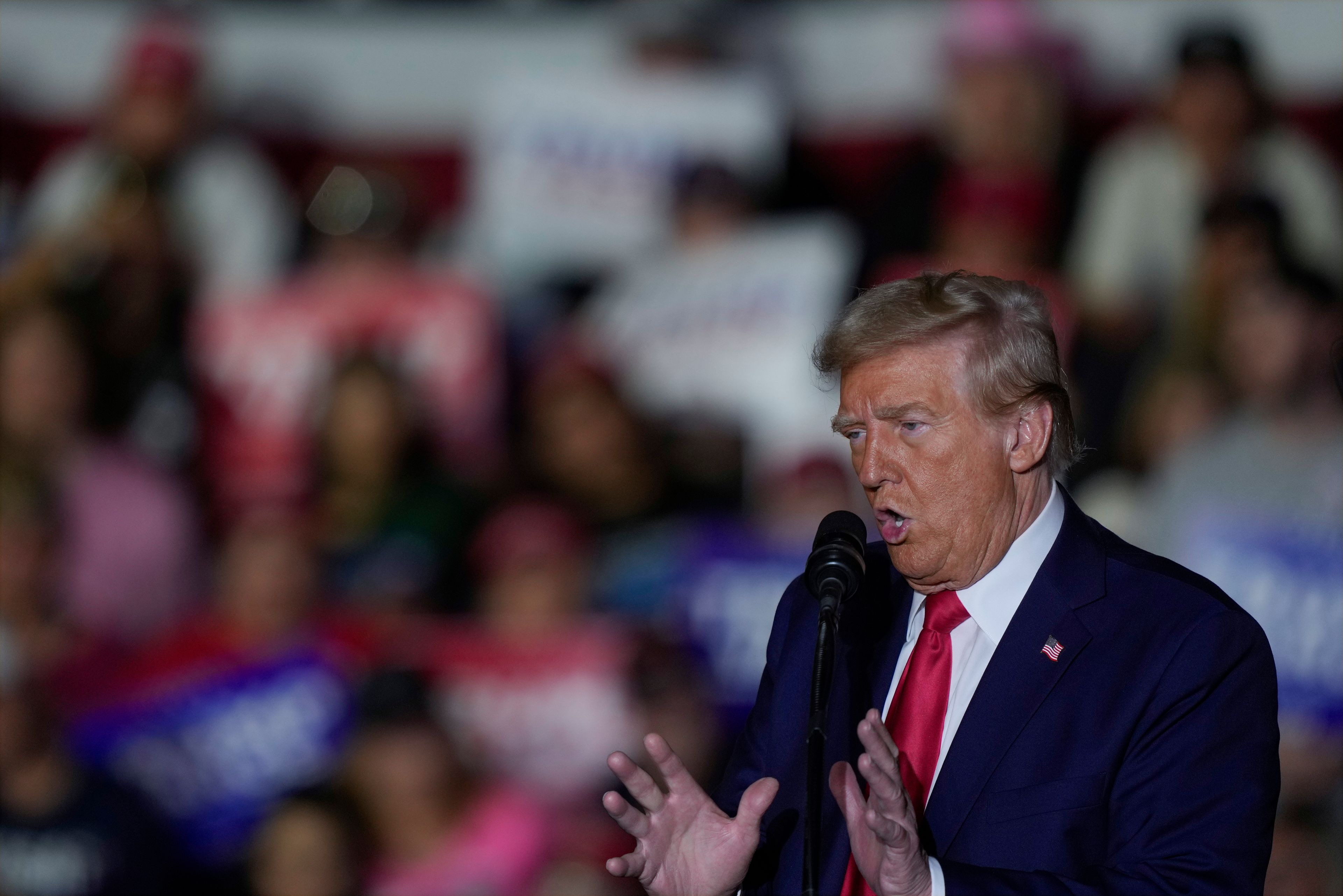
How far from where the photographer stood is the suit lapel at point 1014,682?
231 cm

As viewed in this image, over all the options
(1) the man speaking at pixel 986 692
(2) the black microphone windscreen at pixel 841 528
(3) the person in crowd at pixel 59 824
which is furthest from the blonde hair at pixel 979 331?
(3) the person in crowd at pixel 59 824

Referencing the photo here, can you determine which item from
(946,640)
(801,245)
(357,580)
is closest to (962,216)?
(801,245)

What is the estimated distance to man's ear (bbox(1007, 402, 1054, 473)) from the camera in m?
2.43

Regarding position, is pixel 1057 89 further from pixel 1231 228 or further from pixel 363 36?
pixel 363 36

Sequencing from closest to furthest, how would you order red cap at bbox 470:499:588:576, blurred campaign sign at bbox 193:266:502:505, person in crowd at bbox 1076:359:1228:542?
1. person in crowd at bbox 1076:359:1228:542
2. red cap at bbox 470:499:588:576
3. blurred campaign sign at bbox 193:266:502:505

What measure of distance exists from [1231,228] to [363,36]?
477cm

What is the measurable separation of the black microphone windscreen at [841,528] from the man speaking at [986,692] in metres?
0.06

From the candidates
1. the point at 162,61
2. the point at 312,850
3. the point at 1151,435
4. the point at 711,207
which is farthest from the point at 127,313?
the point at 1151,435

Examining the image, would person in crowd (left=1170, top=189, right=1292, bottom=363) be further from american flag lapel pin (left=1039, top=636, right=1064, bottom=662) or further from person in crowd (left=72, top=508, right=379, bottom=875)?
american flag lapel pin (left=1039, top=636, right=1064, bottom=662)

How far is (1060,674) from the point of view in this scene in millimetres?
2324

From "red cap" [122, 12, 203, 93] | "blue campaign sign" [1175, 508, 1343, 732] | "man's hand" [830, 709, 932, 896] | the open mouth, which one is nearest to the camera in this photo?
"man's hand" [830, 709, 932, 896]

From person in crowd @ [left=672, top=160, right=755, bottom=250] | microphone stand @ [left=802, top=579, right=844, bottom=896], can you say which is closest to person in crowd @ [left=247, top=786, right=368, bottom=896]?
person in crowd @ [left=672, top=160, right=755, bottom=250]

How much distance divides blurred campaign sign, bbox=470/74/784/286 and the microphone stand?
5.04 metres

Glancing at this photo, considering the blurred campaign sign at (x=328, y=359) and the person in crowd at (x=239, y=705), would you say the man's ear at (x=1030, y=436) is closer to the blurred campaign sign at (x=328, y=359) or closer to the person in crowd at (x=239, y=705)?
the person in crowd at (x=239, y=705)
